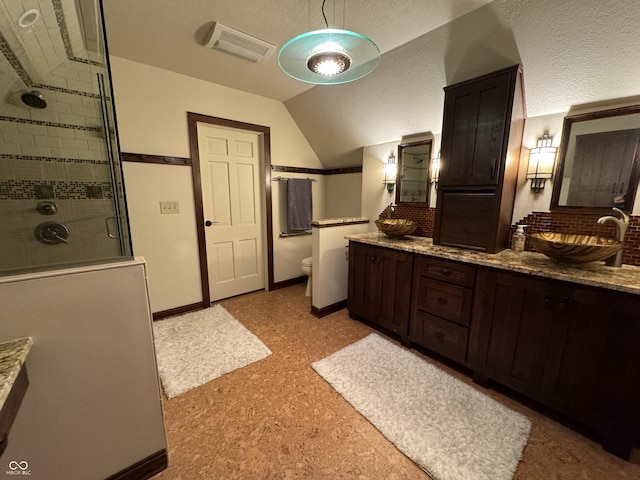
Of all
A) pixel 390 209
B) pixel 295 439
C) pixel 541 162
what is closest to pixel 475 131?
pixel 541 162

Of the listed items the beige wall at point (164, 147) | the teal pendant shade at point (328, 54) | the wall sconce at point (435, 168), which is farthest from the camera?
the wall sconce at point (435, 168)

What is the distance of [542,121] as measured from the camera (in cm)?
186

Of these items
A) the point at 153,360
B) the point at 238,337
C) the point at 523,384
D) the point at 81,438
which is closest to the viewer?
the point at 81,438

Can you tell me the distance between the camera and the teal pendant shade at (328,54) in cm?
107

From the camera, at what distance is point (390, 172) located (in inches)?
112

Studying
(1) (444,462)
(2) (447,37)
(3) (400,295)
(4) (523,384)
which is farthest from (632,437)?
(2) (447,37)

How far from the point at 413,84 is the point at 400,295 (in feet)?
5.88

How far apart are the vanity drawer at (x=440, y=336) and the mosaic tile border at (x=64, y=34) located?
8.32ft

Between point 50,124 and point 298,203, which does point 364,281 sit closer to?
point 298,203

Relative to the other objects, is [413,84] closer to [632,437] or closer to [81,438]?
[632,437]

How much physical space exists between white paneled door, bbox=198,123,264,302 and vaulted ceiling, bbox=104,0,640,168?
0.76m

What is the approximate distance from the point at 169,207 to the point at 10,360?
1.96m

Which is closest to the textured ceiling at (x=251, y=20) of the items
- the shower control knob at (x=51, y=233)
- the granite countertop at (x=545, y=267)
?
the shower control knob at (x=51, y=233)

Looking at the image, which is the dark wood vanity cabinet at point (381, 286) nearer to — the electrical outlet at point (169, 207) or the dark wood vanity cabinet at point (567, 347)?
the dark wood vanity cabinet at point (567, 347)
